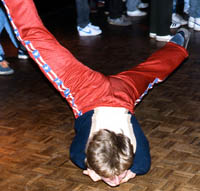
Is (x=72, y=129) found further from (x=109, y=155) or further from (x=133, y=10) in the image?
(x=133, y=10)

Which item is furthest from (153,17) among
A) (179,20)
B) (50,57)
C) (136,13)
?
(50,57)

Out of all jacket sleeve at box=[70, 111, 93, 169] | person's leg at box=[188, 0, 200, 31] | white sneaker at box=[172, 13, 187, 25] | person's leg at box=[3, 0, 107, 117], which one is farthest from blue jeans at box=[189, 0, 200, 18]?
jacket sleeve at box=[70, 111, 93, 169]

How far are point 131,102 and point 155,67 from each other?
50 centimetres

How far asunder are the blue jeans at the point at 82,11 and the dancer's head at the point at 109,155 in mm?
2931

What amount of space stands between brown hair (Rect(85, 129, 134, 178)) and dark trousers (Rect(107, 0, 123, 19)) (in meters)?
3.33

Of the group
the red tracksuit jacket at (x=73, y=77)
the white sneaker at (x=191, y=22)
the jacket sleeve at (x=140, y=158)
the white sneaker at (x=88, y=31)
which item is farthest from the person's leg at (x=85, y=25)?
the jacket sleeve at (x=140, y=158)

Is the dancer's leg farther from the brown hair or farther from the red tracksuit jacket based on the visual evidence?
the brown hair

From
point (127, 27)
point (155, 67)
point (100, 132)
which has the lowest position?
point (127, 27)

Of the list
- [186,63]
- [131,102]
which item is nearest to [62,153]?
[131,102]

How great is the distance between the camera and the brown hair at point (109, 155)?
159 centimetres

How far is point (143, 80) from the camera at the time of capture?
2.33 meters

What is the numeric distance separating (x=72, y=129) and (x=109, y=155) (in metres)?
0.90

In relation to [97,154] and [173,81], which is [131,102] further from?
[173,81]

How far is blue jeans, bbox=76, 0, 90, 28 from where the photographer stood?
4.34m
